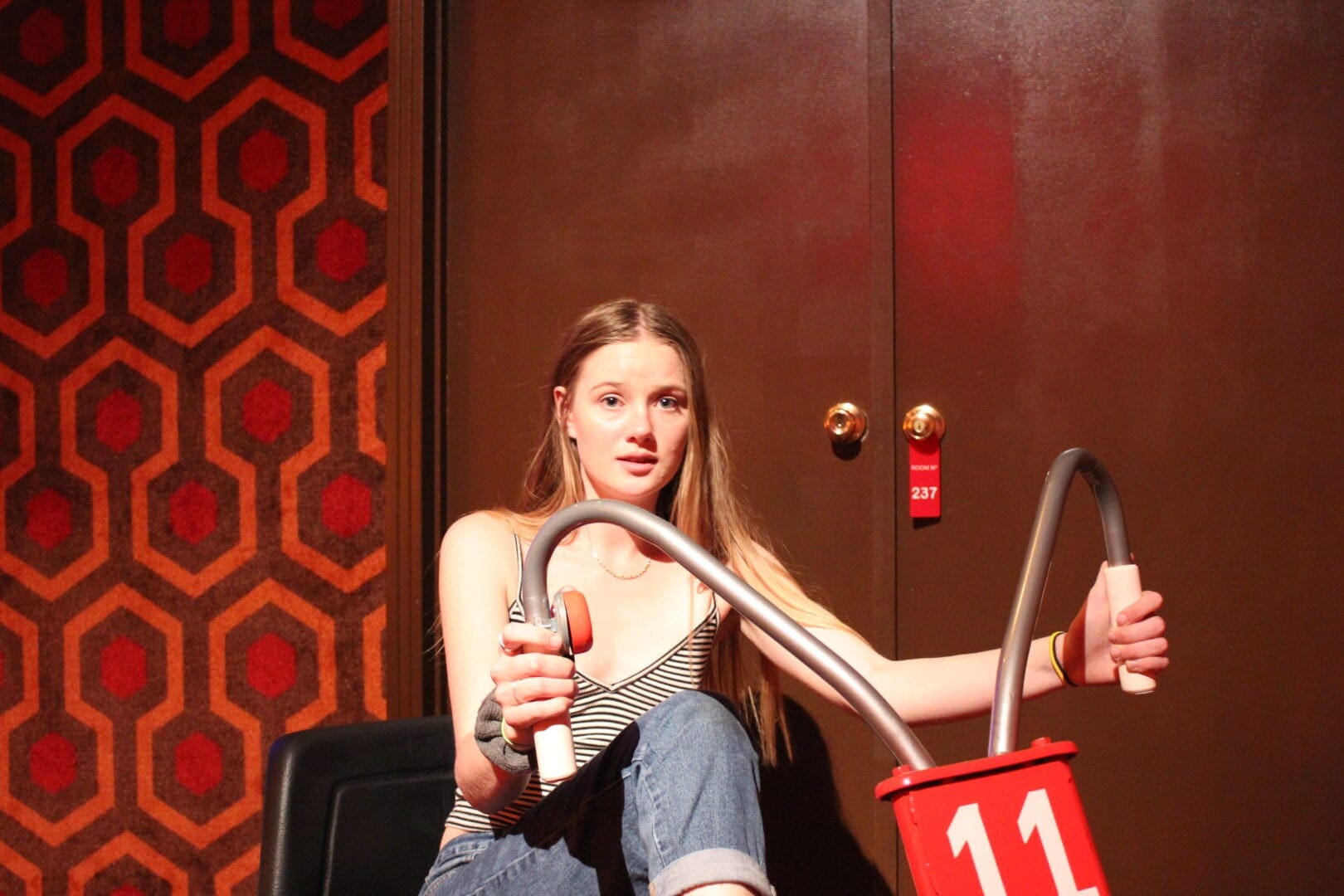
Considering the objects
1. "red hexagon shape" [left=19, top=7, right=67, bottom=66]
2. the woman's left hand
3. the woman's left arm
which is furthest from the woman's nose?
"red hexagon shape" [left=19, top=7, right=67, bottom=66]

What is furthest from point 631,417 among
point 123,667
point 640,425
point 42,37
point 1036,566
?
point 42,37

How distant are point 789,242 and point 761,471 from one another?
39 centimetres

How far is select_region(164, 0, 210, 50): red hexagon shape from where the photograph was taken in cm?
213

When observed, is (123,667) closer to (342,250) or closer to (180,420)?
(180,420)

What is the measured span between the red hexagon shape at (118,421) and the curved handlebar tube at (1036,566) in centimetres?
176

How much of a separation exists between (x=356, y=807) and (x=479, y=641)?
0.26 metres

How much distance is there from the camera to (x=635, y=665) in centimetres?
145

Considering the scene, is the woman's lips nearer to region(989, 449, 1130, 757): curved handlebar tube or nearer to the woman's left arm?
the woman's left arm

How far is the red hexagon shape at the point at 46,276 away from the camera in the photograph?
2156mm

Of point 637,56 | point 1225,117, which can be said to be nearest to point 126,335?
point 637,56

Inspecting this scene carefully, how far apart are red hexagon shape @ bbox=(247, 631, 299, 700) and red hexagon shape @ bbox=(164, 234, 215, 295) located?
0.65m

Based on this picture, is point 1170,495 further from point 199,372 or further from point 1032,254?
point 199,372

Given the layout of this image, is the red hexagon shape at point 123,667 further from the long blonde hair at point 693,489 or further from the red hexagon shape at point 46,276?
the long blonde hair at point 693,489

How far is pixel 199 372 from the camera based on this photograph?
210cm
